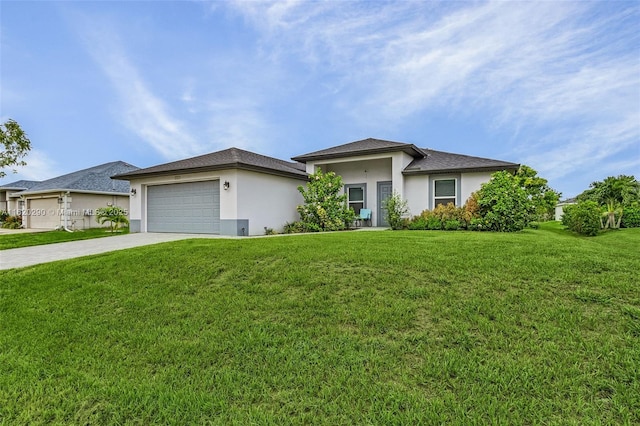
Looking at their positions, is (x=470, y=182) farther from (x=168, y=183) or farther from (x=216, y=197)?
(x=168, y=183)

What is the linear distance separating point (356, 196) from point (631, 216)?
53.6 feet

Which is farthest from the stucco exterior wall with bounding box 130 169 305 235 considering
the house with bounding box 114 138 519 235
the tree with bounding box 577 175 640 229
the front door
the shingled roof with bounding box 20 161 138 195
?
the tree with bounding box 577 175 640 229

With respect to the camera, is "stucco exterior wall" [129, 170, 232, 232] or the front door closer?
"stucco exterior wall" [129, 170, 232, 232]

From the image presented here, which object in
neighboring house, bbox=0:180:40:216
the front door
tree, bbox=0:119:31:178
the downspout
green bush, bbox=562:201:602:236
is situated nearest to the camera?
green bush, bbox=562:201:602:236

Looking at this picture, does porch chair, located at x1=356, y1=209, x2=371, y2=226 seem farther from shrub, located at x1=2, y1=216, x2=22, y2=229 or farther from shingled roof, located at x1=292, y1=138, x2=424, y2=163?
shrub, located at x1=2, y1=216, x2=22, y2=229

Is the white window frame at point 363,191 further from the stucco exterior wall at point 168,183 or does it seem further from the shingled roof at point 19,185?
the shingled roof at point 19,185

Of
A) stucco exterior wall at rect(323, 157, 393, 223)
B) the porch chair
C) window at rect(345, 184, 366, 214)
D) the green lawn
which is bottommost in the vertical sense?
the green lawn

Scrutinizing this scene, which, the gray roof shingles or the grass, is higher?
the gray roof shingles

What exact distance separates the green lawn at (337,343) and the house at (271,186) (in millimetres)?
7394

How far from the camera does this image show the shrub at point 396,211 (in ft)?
45.6

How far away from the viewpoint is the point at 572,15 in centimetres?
1027

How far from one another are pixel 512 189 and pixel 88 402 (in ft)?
43.2

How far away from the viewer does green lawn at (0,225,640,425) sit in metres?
2.55

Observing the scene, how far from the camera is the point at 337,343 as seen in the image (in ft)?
11.1
